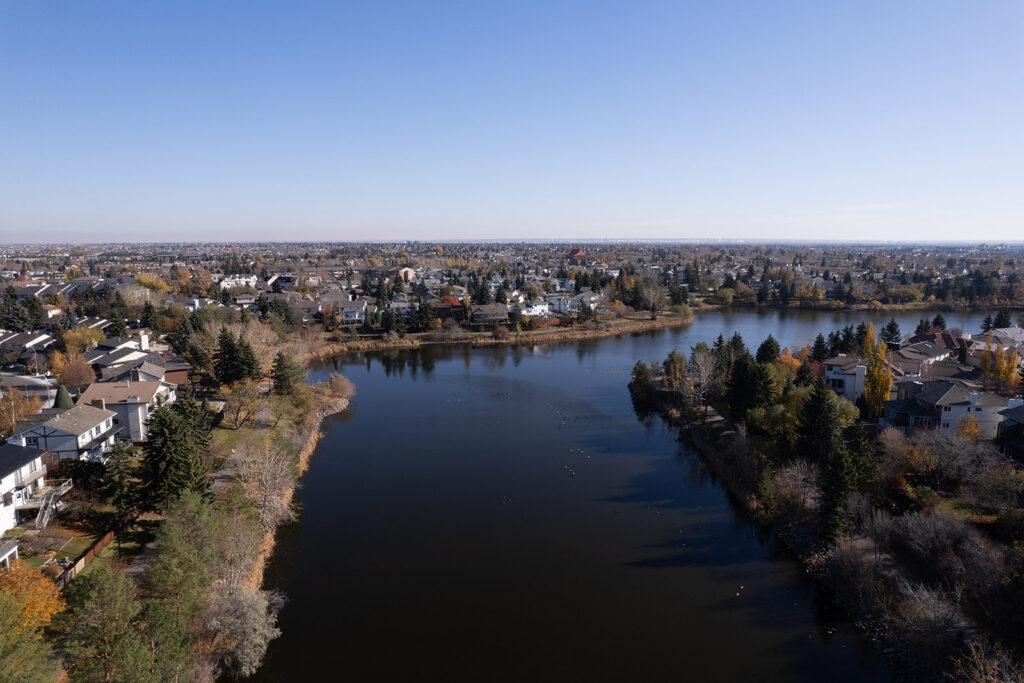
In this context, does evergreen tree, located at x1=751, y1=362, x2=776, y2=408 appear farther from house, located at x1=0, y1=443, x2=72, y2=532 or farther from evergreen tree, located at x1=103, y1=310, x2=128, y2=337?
evergreen tree, located at x1=103, y1=310, x2=128, y2=337

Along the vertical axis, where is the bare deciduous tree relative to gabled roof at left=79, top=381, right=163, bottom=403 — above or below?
below

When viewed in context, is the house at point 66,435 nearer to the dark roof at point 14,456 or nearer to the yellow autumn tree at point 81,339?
the dark roof at point 14,456

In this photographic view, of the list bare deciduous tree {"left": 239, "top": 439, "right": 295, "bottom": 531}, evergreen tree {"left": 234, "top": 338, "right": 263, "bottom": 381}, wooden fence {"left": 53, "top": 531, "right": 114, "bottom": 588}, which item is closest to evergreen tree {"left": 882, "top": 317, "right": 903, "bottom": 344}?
bare deciduous tree {"left": 239, "top": 439, "right": 295, "bottom": 531}

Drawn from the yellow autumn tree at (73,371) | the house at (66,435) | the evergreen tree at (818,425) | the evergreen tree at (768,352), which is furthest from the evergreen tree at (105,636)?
the evergreen tree at (768,352)

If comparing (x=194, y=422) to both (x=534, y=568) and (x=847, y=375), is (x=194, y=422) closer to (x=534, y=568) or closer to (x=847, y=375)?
(x=534, y=568)

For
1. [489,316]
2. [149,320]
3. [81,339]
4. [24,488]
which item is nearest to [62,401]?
[24,488]

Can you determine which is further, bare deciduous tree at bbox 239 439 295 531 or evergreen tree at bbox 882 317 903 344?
evergreen tree at bbox 882 317 903 344

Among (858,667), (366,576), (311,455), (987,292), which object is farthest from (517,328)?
(987,292)

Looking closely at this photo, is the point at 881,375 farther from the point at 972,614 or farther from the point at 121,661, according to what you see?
the point at 121,661
